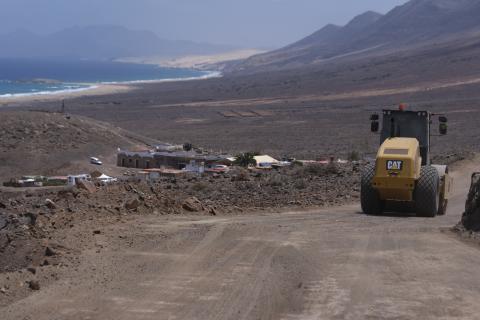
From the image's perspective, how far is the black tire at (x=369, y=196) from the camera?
16.9 metres

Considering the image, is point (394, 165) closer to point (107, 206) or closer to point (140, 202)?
point (140, 202)

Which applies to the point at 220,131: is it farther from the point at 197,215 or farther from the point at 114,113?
the point at 197,215

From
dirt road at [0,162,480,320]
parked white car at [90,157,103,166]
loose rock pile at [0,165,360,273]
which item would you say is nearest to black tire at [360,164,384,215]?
dirt road at [0,162,480,320]

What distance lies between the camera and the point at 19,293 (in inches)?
373

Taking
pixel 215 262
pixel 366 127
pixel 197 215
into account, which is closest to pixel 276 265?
pixel 215 262

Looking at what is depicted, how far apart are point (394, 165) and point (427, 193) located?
1018mm

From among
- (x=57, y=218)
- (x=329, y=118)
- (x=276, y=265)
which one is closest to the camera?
(x=276, y=265)

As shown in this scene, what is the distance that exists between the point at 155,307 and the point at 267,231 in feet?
16.8

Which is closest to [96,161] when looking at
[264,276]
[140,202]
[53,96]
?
[140,202]

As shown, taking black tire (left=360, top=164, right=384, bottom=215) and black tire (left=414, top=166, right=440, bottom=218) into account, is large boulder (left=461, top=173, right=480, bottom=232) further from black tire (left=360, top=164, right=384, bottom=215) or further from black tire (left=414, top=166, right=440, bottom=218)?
black tire (left=360, top=164, right=384, bottom=215)

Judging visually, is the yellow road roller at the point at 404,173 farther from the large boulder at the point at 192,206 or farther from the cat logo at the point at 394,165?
the large boulder at the point at 192,206

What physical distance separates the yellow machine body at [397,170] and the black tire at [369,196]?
0.46 meters

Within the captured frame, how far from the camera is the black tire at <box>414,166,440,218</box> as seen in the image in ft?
54.2

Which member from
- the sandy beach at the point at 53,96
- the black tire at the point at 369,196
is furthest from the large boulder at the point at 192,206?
the sandy beach at the point at 53,96
